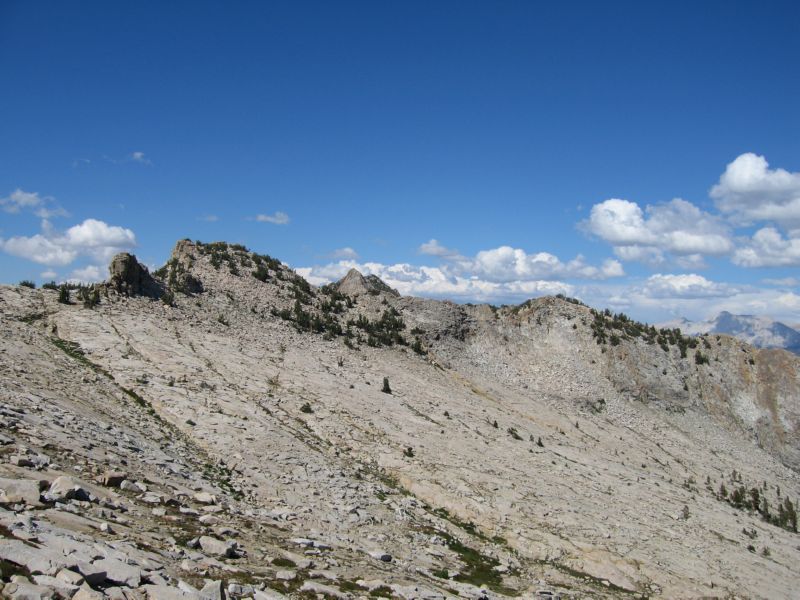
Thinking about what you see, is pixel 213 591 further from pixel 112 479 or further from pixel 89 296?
pixel 89 296

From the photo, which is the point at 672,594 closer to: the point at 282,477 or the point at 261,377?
the point at 282,477

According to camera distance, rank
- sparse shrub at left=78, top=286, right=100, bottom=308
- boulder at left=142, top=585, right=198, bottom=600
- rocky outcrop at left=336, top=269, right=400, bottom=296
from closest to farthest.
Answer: boulder at left=142, top=585, right=198, bottom=600 < sparse shrub at left=78, top=286, right=100, bottom=308 < rocky outcrop at left=336, top=269, right=400, bottom=296

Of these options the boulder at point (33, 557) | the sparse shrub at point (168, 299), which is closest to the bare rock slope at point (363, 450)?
the boulder at point (33, 557)

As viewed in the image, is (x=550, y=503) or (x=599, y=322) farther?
(x=599, y=322)

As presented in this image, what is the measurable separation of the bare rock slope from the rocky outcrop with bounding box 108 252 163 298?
243 millimetres

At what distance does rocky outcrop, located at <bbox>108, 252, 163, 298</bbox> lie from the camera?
3669cm

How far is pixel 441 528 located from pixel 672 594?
8.16 m

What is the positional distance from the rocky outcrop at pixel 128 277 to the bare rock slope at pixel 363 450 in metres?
0.24

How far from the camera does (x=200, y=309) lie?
38.9m

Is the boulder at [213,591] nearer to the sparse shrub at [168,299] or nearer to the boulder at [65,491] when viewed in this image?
the boulder at [65,491]

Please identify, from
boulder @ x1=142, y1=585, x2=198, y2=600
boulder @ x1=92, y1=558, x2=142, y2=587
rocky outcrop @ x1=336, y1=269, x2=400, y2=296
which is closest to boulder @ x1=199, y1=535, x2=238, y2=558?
boulder @ x1=92, y1=558, x2=142, y2=587

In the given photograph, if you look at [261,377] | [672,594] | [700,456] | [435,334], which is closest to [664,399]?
[700,456]

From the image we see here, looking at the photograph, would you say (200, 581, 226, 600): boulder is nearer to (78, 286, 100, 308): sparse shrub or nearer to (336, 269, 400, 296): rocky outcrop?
(78, 286, 100, 308): sparse shrub

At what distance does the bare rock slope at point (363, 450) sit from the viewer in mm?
11656
